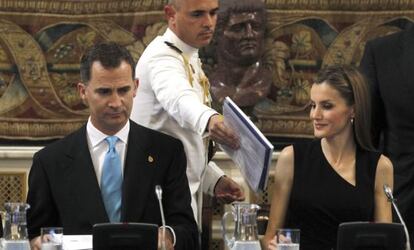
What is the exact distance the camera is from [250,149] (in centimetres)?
404

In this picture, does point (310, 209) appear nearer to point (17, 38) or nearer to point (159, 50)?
point (159, 50)

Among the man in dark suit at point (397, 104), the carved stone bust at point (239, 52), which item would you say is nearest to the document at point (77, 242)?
the man in dark suit at point (397, 104)

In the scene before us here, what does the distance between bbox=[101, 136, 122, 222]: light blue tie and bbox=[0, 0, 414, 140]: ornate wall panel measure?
9.19ft

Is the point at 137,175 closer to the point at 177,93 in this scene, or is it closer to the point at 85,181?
the point at 85,181

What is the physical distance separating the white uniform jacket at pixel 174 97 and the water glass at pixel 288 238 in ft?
2.63

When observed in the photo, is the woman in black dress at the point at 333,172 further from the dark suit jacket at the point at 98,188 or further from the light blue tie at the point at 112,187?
the light blue tie at the point at 112,187

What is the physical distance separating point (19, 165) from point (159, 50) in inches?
105

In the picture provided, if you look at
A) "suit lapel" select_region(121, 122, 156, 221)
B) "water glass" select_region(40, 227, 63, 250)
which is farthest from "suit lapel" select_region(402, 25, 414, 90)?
"water glass" select_region(40, 227, 63, 250)

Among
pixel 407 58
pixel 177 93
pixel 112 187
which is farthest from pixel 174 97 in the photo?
pixel 407 58

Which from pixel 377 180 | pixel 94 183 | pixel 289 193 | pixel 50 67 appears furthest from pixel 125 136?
pixel 50 67

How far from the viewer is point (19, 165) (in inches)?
277

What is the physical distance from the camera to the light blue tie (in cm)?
420

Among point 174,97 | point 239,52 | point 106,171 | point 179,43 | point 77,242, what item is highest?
→ point 239,52

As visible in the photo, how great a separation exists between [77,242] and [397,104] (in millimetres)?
1650
